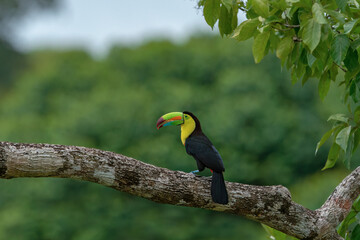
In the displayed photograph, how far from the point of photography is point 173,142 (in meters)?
19.7

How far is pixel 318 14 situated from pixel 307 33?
0.13 m

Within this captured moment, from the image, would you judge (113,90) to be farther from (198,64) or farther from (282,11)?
(282,11)

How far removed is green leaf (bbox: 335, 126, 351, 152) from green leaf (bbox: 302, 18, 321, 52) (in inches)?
38.3

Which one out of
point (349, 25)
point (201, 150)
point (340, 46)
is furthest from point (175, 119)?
point (349, 25)

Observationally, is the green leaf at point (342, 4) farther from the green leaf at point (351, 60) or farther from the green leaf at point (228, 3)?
the green leaf at point (228, 3)

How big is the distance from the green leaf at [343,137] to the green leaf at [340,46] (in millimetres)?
703

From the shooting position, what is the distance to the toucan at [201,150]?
4.43 m

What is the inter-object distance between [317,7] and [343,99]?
145 cm

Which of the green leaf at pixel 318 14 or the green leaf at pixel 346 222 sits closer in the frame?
the green leaf at pixel 318 14

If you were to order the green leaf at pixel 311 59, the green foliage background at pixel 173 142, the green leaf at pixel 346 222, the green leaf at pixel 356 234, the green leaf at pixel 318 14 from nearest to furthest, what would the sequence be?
the green leaf at pixel 318 14
the green leaf at pixel 311 59
the green leaf at pixel 356 234
the green leaf at pixel 346 222
the green foliage background at pixel 173 142

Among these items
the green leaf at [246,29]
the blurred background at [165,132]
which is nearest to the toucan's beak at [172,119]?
the green leaf at [246,29]

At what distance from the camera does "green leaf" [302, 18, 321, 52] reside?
3568mm

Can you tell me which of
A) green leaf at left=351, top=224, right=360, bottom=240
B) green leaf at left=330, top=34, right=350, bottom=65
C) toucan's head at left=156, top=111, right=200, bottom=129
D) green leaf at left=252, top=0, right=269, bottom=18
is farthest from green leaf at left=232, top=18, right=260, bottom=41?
green leaf at left=351, top=224, right=360, bottom=240

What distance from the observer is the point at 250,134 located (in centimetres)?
2081
